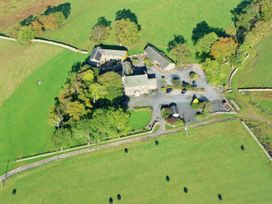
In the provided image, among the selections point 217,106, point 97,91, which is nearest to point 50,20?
point 97,91

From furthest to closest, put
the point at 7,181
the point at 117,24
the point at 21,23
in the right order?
1. the point at 21,23
2. the point at 117,24
3. the point at 7,181

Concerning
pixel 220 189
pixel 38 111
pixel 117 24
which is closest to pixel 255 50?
pixel 117 24

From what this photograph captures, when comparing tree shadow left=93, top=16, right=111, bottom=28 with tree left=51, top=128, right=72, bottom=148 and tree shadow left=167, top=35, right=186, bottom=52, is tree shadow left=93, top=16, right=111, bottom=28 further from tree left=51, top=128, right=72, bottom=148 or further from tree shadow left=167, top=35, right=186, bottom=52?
tree left=51, top=128, right=72, bottom=148

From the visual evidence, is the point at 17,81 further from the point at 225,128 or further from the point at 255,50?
the point at 255,50

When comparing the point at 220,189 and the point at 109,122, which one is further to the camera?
the point at 109,122

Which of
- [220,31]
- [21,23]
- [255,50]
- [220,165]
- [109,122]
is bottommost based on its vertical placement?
[220,165]

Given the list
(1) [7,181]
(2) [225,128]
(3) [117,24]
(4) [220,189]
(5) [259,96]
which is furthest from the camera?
(3) [117,24]

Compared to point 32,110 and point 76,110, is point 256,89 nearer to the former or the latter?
point 76,110
